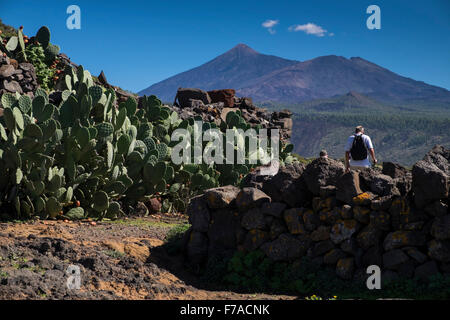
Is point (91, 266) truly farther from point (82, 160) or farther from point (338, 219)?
point (82, 160)

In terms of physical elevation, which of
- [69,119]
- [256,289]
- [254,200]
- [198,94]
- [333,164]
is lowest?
[256,289]

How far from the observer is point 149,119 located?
12867 millimetres

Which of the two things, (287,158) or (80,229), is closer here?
(80,229)

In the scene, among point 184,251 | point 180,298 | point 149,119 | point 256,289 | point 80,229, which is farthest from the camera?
point 149,119

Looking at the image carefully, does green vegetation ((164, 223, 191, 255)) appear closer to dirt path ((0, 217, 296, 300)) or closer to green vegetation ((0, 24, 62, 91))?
dirt path ((0, 217, 296, 300))

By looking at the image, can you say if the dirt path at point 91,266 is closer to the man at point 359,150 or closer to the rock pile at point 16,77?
the man at point 359,150

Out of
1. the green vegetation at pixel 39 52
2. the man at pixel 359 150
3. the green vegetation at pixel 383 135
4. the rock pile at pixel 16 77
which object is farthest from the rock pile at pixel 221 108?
the green vegetation at pixel 383 135

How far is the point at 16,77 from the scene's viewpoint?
13.3 meters

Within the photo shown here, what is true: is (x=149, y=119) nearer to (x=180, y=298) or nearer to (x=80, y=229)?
(x=80, y=229)

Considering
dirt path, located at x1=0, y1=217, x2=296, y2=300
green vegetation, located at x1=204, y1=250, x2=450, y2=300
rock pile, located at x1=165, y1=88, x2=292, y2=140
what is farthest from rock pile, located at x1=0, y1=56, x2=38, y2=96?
green vegetation, located at x1=204, y1=250, x2=450, y2=300

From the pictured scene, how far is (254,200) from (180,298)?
5.72 feet

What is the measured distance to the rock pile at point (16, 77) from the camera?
1274 cm
